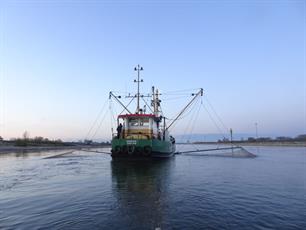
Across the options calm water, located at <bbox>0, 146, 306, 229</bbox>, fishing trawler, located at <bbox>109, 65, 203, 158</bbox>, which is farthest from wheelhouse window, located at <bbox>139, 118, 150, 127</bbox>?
calm water, located at <bbox>0, 146, 306, 229</bbox>

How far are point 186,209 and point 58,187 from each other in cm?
943

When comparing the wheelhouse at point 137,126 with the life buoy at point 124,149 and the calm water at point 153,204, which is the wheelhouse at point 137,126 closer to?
the life buoy at point 124,149

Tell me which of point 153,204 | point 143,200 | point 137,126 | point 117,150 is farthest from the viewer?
point 137,126

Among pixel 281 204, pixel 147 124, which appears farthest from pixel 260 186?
pixel 147 124

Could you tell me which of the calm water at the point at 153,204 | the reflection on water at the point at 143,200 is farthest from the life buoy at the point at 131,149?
the calm water at the point at 153,204

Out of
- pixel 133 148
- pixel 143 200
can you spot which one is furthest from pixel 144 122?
pixel 143 200

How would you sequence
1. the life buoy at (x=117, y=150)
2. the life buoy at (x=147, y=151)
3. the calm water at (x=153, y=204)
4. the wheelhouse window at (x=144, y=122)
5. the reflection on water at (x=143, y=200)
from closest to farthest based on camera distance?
the calm water at (x=153, y=204), the reflection on water at (x=143, y=200), the life buoy at (x=147, y=151), the life buoy at (x=117, y=150), the wheelhouse window at (x=144, y=122)

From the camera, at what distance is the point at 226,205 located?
13.2m

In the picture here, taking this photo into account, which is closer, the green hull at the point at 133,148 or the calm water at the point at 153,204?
the calm water at the point at 153,204

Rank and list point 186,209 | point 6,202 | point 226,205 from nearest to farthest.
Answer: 1. point 186,209
2. point 226,205
3. point 6,202

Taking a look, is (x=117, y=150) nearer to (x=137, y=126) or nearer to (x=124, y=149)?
(x=124, y=149)

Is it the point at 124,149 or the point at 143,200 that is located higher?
the point at 124,149

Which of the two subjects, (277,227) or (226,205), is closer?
(277,227)

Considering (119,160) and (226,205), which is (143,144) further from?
(226,205)
